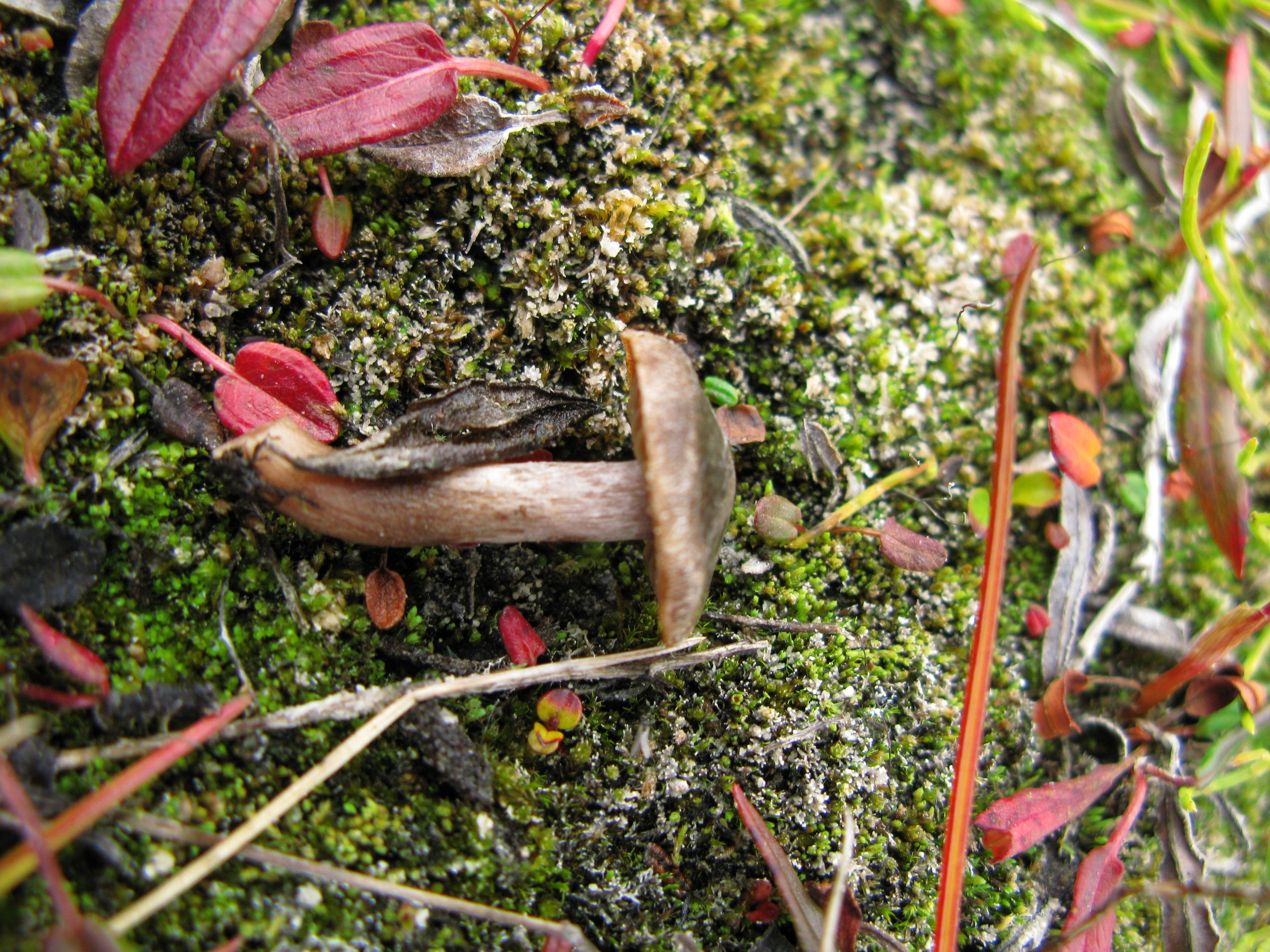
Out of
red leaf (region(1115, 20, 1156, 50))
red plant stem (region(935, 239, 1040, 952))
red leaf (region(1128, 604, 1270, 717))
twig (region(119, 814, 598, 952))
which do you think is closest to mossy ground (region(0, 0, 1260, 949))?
twig (region(119, 814, 598, 952))

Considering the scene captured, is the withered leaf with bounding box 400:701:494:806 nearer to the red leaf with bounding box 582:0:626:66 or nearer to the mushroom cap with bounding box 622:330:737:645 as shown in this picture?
the mushroom cap with bounding box 622:330:737:645

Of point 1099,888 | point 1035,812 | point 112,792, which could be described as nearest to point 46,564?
point 112,792

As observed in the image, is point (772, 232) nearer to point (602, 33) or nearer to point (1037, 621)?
point (602, 33)

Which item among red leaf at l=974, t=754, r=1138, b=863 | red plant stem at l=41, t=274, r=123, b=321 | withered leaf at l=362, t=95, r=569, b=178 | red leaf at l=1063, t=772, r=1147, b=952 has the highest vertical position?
withered leaf at l=362, t=95, r=569, b=178

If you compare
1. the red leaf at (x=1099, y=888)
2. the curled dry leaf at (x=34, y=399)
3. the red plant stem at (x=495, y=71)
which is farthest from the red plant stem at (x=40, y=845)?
the red leaf at (x=1099, y=888)

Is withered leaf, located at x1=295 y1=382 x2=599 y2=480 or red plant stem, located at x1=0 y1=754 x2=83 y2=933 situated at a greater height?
withered leaf, located at x1=295 y1=382 x2=599 y2=480

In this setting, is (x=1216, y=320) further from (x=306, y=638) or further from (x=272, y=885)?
(x=272, y=885)

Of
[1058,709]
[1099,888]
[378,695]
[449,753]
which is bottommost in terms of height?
[1099,888]
